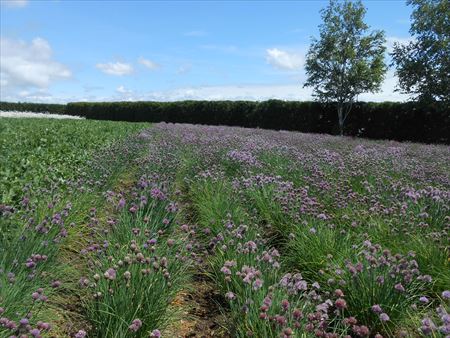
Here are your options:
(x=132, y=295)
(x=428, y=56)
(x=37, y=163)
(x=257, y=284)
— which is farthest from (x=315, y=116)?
(x=132, y=295)

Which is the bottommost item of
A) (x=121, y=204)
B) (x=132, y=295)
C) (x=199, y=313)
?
(x=199, y=313)

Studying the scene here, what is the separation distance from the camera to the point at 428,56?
21.3 m

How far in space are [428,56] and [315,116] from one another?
8048mm

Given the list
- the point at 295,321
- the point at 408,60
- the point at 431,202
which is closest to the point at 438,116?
the point at 408,60

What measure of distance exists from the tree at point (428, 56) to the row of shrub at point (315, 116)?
2.55ft

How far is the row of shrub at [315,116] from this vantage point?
72.5 feet

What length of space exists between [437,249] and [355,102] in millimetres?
22978

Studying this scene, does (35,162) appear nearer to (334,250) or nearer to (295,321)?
(334,250)

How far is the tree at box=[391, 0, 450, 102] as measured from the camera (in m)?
20.8

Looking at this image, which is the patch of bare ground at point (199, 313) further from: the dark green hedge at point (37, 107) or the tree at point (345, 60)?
the dark green hedge at point (37, 107)

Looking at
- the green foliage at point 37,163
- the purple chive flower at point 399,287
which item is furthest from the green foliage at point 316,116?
the purple chive flower at point 399,287

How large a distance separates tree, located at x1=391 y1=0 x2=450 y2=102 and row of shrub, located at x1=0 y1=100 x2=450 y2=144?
0.78 m

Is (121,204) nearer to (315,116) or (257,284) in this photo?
(257,284)

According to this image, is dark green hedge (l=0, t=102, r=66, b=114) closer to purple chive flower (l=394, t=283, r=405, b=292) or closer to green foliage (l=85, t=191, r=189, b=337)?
green foliage (l=85, t=191, r=189, b=337)
